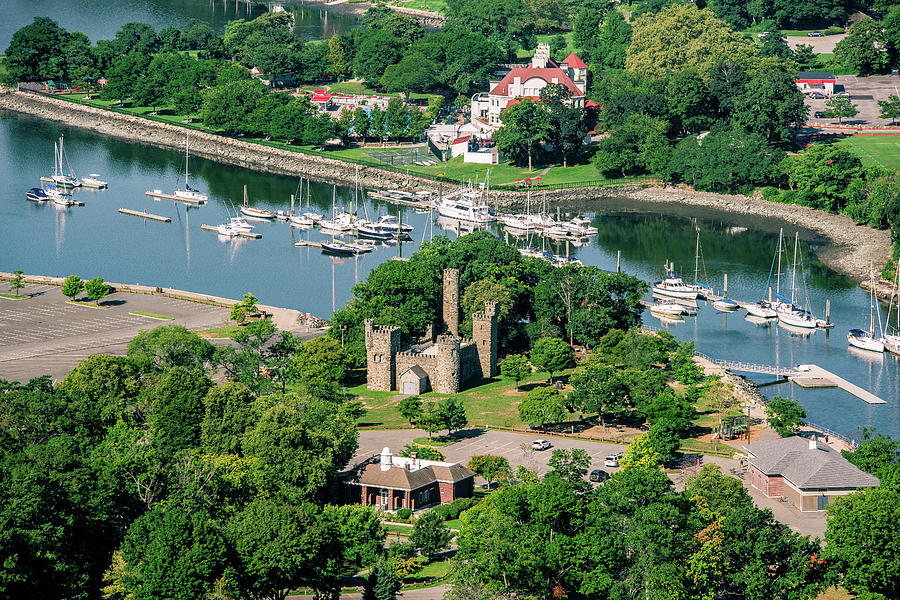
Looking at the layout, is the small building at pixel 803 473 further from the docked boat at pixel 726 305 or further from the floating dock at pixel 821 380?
the docked boat at pixel 726 305

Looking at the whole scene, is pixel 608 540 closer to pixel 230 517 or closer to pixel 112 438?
pixel 230 517

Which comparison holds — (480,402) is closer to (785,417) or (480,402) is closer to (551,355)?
(551,355)

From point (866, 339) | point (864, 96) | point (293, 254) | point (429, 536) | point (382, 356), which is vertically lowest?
point (429, 536)

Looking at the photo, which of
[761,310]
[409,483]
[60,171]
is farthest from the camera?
[60,171]

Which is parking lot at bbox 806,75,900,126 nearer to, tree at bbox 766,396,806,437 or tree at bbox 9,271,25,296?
tree at bbox 766,396,806,437

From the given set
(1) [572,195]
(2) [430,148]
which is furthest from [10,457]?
(2) [430,148]

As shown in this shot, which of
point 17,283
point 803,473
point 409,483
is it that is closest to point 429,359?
point 409,483

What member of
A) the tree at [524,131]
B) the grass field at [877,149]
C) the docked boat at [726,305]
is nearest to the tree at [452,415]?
the docked boat at [726,305]
